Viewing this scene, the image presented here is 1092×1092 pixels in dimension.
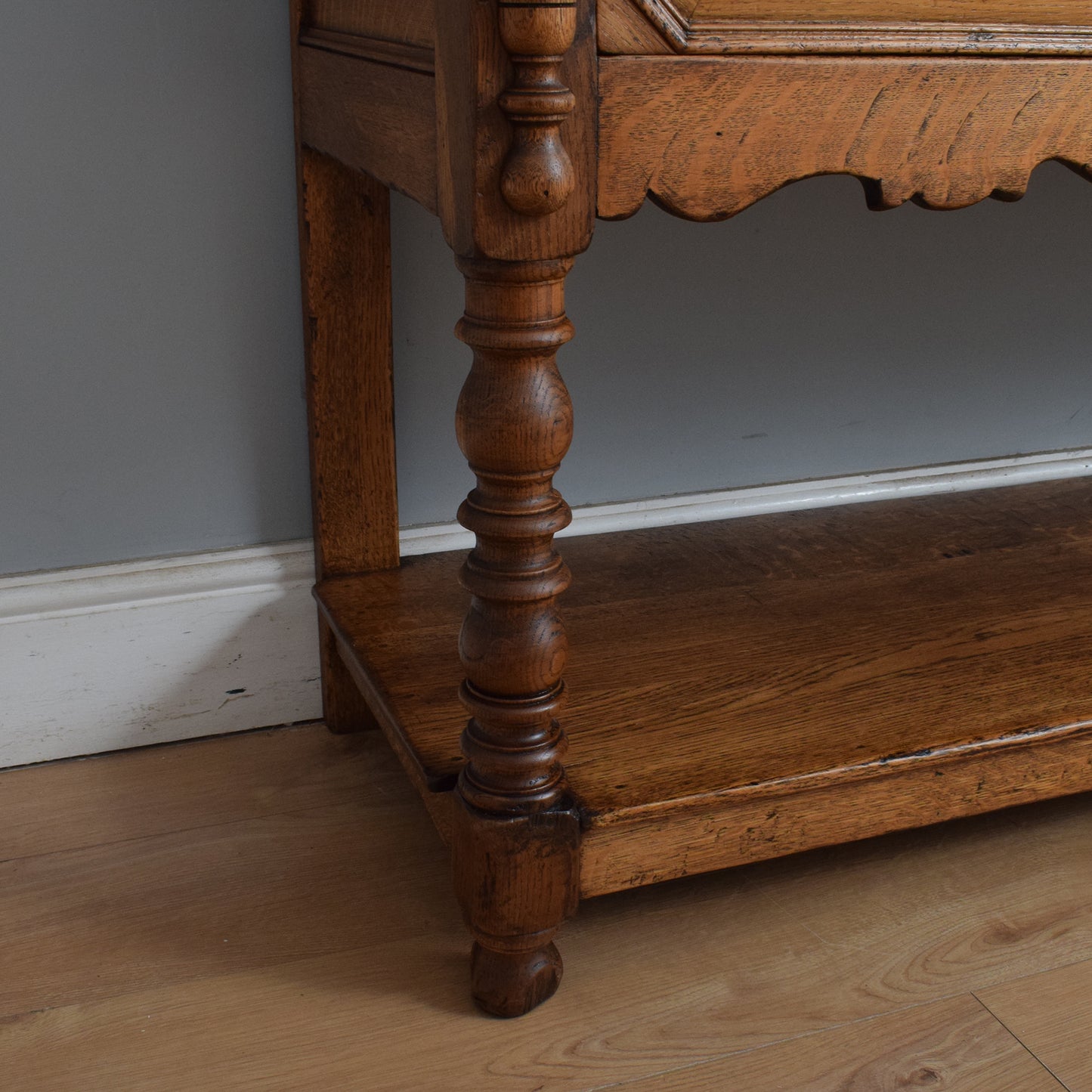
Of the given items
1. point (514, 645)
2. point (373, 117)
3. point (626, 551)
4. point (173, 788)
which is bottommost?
point (173, 788)

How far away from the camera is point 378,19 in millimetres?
855

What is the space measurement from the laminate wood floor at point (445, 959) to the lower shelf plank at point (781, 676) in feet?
0.31

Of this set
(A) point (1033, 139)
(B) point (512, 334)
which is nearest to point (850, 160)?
(A) point (1033, 139)

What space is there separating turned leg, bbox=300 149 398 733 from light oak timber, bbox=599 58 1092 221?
0.46 m

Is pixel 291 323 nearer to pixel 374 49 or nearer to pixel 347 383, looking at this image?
pixel 347 383

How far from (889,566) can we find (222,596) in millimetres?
660

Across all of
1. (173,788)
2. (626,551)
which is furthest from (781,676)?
(173,788)

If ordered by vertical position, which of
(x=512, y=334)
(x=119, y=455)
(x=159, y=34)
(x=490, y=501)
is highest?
(x=159, y=34)

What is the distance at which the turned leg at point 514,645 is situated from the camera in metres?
0.72

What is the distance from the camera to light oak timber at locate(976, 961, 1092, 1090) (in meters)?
0.83

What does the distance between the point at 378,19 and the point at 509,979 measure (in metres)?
0.67

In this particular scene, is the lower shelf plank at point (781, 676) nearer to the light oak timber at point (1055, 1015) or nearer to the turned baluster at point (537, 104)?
Answer: the light oak timber at point (1055, 1015)

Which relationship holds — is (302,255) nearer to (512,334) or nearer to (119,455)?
(119,455)

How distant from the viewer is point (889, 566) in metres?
1.26
